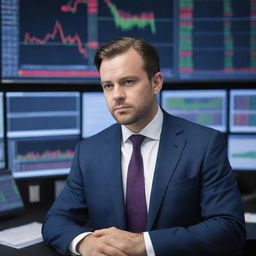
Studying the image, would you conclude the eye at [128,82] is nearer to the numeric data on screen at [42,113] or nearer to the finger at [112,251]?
Answer: the finger at [112,251]

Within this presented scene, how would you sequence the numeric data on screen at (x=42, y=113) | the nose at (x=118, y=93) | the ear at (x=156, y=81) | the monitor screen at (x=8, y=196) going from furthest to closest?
the numeric data on screen at (x=42, y=113) → the monitor screen at (x=8, y=196) → the ear at (x=156, y=81) → the nose at (x=118, y=93)

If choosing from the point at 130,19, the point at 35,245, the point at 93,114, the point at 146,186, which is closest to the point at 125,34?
the point at 130,19

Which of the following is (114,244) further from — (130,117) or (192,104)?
(192,104)

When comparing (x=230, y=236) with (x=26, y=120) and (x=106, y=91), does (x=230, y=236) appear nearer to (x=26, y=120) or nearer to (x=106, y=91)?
(x=106, y=91)

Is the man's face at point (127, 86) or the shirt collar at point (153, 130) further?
the shirt collar at point (153, 130)

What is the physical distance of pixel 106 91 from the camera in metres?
1.59

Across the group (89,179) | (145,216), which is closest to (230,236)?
(145,216)

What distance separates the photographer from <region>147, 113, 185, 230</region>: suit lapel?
61.0 inches

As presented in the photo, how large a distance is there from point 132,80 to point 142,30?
85 cm

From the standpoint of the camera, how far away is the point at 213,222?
1463 mm

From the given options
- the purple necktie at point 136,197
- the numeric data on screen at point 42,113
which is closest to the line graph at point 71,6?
the numeric data on screen at point 42,113

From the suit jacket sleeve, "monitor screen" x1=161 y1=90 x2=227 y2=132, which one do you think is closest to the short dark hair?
the suit jacket sleeve

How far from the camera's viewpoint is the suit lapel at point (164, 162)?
1549 millimetres

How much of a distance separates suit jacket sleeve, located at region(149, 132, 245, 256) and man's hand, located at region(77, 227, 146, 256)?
51 millimetres
